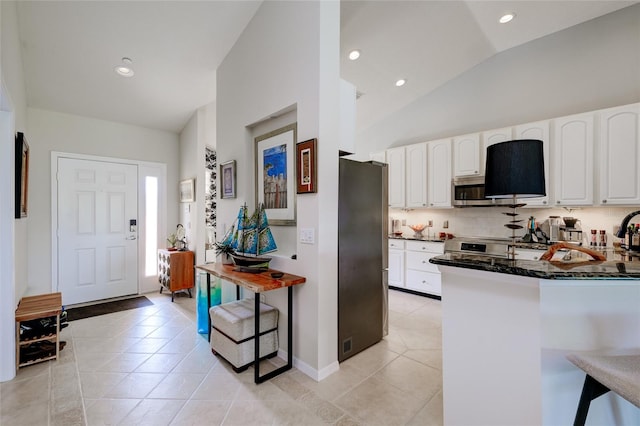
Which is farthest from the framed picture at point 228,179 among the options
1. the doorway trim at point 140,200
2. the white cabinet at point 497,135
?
the white cabinet at point 497,135

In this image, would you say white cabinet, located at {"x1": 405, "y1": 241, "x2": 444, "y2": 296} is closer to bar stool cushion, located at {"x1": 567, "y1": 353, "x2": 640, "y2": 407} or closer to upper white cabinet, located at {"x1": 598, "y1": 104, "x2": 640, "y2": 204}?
upper white cabinet, located at {"x1": 598, "y1": 104, "x2": 640, "y2": 204}

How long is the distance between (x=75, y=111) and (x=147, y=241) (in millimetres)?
2083

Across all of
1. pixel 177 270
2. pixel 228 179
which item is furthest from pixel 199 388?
pixel 177 270

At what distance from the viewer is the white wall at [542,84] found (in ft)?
10.6

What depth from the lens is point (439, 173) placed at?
4.35 metres

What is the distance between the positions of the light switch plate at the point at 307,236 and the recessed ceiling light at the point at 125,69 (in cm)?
286

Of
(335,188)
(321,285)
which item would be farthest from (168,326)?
(335,188)

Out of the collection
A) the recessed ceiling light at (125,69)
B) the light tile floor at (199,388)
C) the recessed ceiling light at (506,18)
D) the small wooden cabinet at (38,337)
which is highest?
the recessed ceiling light at (506,18)

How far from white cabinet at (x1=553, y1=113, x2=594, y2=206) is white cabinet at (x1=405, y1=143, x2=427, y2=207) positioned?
1589 millimetres

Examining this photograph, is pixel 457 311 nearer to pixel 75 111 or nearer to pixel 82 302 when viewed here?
pixel 82 302

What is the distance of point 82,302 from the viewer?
4059mm

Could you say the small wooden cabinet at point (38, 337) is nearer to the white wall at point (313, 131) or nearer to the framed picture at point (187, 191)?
the white wall at point (313, 131)

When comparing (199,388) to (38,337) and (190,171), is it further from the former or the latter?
(190,171)

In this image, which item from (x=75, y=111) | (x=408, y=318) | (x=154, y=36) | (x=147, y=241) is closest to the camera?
(x=154, y=36)
